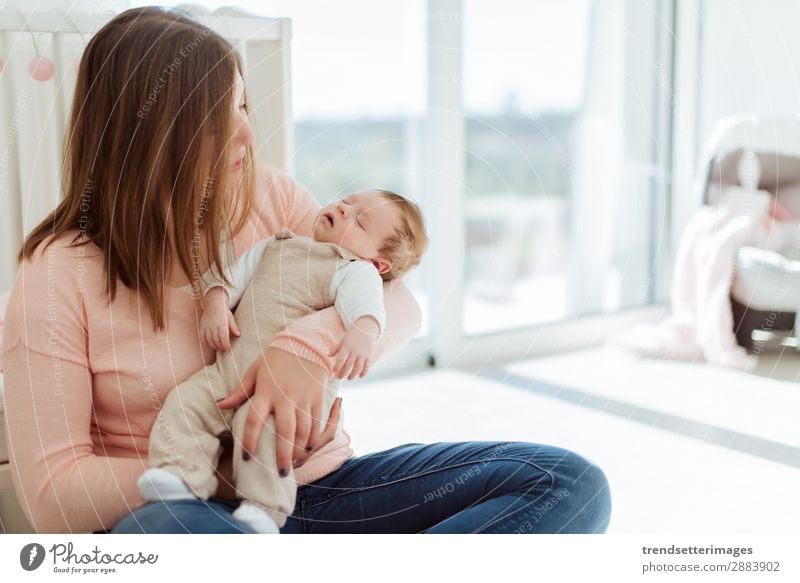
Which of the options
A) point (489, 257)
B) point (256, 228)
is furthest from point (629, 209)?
point (256, 228)

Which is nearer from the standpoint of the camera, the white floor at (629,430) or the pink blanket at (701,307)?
the white floor at (629,430)

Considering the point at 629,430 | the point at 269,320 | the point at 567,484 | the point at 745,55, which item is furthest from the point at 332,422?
the point at 745,55

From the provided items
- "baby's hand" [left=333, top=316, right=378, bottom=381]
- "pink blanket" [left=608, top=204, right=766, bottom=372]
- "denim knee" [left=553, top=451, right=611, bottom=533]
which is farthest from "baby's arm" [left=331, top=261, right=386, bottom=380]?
"pink blanket" [left=608, top=204, right=766, bottom=372]

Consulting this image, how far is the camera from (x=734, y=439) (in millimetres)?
889

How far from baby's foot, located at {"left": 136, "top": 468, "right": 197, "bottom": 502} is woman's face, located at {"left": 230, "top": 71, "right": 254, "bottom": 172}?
26cm

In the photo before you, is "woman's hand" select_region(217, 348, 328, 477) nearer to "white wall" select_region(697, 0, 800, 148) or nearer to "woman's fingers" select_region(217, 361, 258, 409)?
"woman's fingers" select_region(217, 361, 258, 409)

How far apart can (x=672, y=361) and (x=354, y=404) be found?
0.41 metres

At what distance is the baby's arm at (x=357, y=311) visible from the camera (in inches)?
25.7

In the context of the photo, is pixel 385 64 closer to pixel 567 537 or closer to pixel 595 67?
pixel 595 67

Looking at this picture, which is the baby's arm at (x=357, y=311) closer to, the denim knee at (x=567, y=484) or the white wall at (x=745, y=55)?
the denim knee at (x=567, y=484)

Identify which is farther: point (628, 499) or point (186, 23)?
point (628, 499)

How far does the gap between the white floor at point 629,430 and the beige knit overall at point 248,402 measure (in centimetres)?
11

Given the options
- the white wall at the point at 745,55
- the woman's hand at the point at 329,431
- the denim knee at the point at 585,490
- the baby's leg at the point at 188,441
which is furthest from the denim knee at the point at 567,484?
the white wall at the point at 745,55

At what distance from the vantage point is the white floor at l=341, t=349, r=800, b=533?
79 cm
